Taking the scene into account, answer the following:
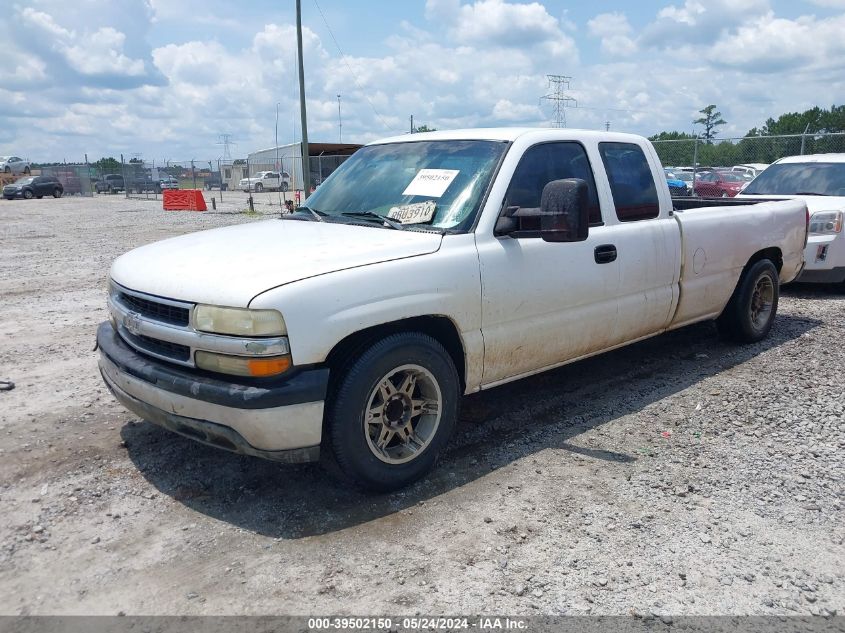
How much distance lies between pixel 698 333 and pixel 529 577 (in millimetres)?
4823

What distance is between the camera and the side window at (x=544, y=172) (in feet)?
14.0

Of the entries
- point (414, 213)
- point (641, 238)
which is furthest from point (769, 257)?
point (414, 213)

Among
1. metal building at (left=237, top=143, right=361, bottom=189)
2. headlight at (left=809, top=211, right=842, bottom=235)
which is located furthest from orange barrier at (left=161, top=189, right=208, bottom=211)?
headlight at (left=809, top=211, right=842, bottom=235)

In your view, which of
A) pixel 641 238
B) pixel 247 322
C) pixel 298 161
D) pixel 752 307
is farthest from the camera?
pixel 298 161

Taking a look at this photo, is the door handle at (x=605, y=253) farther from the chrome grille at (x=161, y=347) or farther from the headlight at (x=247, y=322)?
the chrome grille at (x=161, y=347)

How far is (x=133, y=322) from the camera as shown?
3682 millimetres

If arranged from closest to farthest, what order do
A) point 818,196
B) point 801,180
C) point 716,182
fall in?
1. point 818,196
2. point 801,180
3. point 716,182

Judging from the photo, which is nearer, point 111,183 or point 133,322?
point 133,322

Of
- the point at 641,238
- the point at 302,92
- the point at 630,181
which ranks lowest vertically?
the point at 641,238

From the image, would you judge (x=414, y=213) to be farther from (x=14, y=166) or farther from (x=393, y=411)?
(x=14, y=166)

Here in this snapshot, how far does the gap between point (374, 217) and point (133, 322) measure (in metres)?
1.52

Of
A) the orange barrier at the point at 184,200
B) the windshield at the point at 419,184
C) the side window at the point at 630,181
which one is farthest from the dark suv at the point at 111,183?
the side window at the point at 630,181

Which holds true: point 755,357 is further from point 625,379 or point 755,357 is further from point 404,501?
point 404,501

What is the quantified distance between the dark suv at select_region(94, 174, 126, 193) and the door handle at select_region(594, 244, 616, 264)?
49.7 meters
